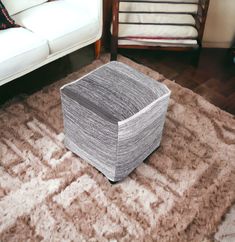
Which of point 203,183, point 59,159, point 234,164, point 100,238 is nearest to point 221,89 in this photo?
point 234,164

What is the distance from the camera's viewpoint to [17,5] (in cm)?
196

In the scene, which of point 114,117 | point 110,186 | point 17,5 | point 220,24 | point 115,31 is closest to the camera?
point 114,117

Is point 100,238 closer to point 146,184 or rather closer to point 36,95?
point 146,184

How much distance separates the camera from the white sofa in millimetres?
1679

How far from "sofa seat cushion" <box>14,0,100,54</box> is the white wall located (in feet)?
2.92

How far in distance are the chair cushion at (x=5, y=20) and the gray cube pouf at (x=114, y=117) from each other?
67 centimetres

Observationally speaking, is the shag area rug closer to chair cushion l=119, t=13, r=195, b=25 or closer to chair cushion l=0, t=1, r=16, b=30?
chair cushion l=0, t=1, r=16, b=30

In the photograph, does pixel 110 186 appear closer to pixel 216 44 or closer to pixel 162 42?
pixel 162 42

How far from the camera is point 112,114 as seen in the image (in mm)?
1304

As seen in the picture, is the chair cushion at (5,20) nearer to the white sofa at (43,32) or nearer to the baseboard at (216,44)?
the white sofa at (43,32)

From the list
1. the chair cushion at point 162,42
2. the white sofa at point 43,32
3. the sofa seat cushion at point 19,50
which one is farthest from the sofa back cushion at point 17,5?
the chair cushion at point 162,42

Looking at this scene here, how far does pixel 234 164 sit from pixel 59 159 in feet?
2.93

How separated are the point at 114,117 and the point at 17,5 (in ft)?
3.77

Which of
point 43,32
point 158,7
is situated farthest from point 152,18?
point 43,32
